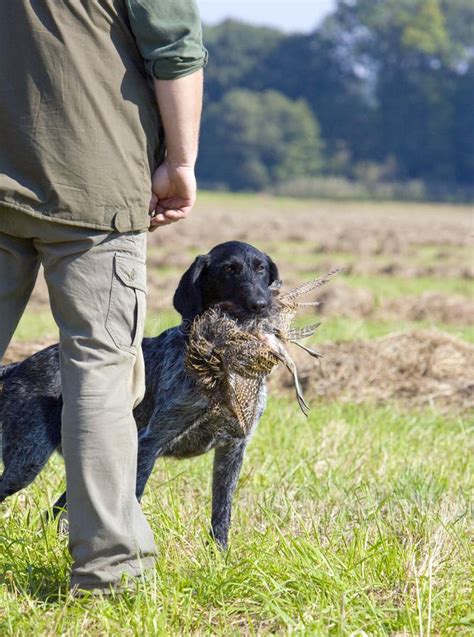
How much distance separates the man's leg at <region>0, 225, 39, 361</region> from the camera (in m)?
3.79

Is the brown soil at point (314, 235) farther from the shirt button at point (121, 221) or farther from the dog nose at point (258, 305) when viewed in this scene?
the shirt button at point (121, 221)

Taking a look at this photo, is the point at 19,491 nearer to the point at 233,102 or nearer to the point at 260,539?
the point at 260,539

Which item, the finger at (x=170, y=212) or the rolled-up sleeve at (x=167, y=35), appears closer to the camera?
the rolled-up sleeve at (x=167, y=35)

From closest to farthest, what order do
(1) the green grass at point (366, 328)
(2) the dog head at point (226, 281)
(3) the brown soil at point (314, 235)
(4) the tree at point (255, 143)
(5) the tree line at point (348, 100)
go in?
(2) the dog head at point (226, 281) < (1) the green grass at point (366, 328) < (3) the brown soil at point (314, 235) < (4) the tree at point (255, 143) < (5) the tree line at point (348, 100)

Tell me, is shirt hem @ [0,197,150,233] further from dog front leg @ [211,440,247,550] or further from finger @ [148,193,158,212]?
dog front leg @ [211,440,247,550]

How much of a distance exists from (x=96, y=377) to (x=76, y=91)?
96 cm

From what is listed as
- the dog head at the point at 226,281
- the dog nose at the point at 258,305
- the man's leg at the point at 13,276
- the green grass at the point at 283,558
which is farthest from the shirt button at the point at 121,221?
the dog head at the point at 226,281

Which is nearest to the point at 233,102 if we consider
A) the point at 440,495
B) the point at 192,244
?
the point at 192,244

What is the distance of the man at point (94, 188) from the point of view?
3600mm

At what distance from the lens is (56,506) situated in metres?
4.91

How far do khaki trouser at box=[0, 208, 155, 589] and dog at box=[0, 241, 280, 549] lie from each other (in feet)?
3.90

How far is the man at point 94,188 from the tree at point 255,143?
→ 79.9m

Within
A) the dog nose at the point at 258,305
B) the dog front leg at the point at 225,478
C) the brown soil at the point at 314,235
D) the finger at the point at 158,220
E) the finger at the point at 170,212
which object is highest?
the finger at the point at 170,212

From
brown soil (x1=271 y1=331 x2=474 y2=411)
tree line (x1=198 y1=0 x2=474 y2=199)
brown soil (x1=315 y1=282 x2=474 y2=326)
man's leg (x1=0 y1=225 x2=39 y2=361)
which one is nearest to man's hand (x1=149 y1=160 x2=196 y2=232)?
man's leg (x1=0 y1=225 x2=39 y2=361)
